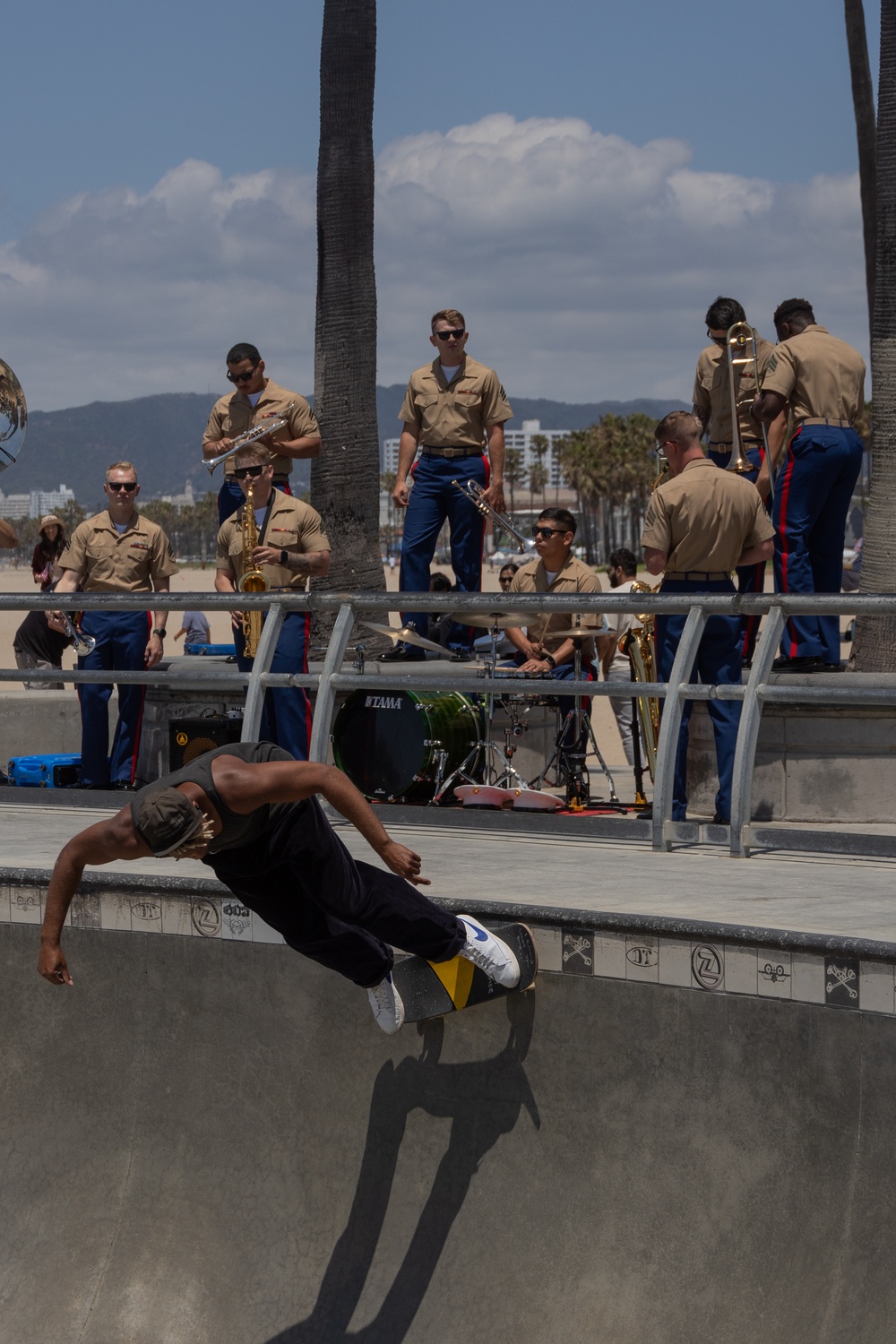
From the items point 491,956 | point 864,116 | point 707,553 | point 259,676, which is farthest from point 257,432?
point 864,116

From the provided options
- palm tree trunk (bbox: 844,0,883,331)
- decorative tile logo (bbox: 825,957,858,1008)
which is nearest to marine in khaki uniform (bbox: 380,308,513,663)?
decorative tile logo (bbox: 825,957,858,1008)

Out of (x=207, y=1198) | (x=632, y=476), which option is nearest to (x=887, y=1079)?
(x=207, y=1198)

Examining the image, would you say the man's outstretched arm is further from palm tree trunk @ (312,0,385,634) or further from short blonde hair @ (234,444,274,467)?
palm tree trunk @ (312,0,385,634)

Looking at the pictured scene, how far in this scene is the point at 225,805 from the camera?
14.4 ft

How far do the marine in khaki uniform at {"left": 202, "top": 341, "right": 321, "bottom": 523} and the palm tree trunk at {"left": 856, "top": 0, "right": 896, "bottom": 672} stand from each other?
372 cm

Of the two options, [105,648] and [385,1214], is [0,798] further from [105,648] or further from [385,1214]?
[385,1214]

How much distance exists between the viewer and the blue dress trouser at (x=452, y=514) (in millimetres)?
9750

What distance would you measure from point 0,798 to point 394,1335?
4228mm

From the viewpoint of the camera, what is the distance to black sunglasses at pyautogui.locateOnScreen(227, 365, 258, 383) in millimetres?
9445

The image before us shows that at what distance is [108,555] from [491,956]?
5.19 meters

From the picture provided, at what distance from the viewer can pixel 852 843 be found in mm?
6316

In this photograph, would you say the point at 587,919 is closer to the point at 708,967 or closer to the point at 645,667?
the point at 708,967

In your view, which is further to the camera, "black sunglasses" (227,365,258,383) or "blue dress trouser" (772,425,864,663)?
"black sunglasses" (227,365,258,383)

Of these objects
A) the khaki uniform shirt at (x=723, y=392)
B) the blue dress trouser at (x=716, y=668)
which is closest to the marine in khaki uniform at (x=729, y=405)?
the khaki uniform shirt at (x=723, y=392)
